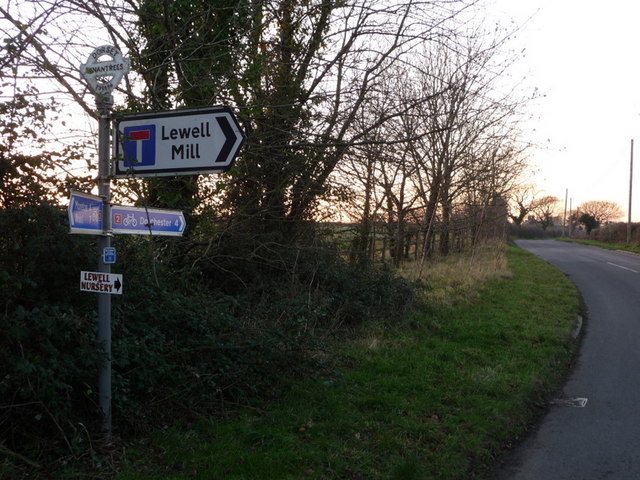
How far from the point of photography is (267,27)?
26.4 feet

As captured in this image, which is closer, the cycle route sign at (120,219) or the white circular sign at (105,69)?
the cycle route sign at (120,219)

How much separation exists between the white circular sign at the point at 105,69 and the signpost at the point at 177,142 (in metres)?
0.26

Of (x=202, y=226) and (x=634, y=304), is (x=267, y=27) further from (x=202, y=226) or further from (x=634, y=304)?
(x=634, y=304)

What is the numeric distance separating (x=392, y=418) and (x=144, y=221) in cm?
291

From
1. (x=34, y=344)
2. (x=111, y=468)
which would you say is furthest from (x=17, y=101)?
(x=111, y=468)

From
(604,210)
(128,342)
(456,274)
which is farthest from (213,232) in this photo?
(604,210)

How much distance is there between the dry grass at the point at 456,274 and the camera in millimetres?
12656

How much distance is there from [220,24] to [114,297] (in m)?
4.02

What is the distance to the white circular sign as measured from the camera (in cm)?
398

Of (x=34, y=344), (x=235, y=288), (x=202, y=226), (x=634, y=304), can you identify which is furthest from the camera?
(x=634, y=304)

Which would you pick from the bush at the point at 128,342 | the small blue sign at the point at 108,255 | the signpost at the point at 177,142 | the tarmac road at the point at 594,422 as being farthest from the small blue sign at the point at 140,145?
the tarmac road at the point at 594,422

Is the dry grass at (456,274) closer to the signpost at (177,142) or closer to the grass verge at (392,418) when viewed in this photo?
the grass verge at (392,418)

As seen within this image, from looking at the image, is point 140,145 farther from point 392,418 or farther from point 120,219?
point 392,418

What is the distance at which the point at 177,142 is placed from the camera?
4094 millimetres
